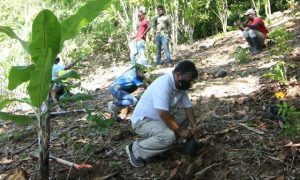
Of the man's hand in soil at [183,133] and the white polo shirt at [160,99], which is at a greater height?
the white polo shirt at [160,99]

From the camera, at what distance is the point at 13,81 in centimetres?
333

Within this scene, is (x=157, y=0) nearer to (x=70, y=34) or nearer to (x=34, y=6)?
(x=34, y=6)

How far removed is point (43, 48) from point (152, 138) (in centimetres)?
155

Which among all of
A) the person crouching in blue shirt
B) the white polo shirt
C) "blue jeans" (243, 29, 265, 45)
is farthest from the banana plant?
"blue jeans" (243, 29, 265, 45)

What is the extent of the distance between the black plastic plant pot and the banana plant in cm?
139

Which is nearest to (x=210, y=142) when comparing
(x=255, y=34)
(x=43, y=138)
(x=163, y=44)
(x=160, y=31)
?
(x=43, y=138)

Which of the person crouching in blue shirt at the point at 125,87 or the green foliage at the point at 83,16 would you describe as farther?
the person crouching in blue shirt at the point at 125,87

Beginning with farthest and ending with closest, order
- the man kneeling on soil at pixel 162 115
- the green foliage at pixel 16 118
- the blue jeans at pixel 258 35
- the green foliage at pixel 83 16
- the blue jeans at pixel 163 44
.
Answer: the blue jeans at pixel 163 44 → the blue jeans at pixel 258 35 → the man kneeling on soil at pixel 162 115 → the green foliage at pixel 16 118 → the green foliage at pixel 83 16

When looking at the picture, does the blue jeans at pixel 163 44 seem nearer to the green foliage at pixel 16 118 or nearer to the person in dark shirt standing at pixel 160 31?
the person in dark shirt standing at pixel 160 31

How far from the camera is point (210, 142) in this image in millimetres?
4332

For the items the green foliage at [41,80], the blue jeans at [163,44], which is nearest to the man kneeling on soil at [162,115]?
the green foliage at [41,80]

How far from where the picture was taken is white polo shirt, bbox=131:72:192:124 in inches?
159

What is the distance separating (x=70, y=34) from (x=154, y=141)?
57.0 inches

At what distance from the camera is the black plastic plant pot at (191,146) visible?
405cm
